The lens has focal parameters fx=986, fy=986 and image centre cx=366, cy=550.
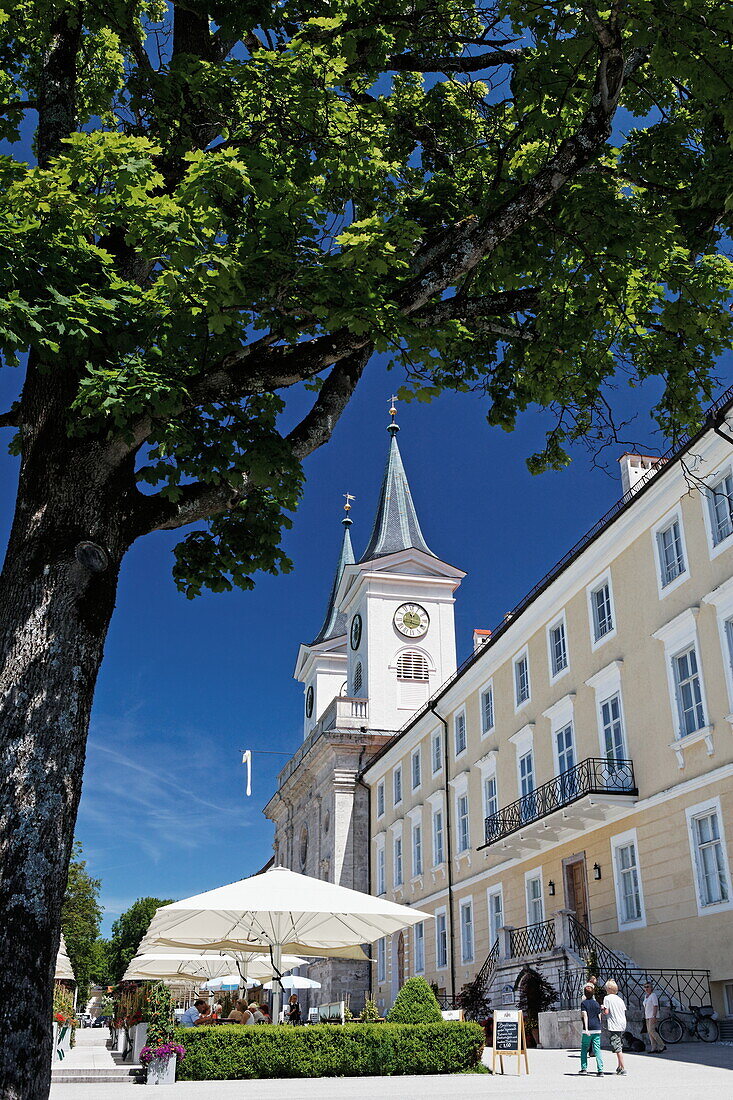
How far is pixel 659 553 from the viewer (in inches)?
824

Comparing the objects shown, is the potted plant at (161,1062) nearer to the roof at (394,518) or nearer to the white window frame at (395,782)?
the white window frame at (395,782)

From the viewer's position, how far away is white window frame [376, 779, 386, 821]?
4305 cm

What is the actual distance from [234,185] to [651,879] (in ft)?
55.2

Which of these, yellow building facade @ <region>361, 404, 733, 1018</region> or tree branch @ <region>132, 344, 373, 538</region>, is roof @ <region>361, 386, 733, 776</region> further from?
tree branch @ <region>132, 344, 373, 538</region>

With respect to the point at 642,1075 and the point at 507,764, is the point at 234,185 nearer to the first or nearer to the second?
the point at 642,1075

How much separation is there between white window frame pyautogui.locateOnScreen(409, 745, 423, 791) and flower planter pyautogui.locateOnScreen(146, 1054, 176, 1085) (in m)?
22.7

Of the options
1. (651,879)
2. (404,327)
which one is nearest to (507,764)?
(651,879)

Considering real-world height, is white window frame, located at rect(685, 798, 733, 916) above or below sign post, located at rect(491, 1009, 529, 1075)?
above

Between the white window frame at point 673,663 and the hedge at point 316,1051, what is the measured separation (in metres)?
6.81

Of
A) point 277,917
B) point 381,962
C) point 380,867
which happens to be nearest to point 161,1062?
point 277,917

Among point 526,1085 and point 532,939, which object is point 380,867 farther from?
point 526,1085

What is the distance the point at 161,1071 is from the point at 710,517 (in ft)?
44.9

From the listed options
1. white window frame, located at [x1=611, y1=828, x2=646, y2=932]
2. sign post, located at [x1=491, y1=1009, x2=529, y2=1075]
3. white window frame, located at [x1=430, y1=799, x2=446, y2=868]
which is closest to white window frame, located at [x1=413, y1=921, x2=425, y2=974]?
white window frame, located at [x1=430, y1=799, x2=446, y2=868]

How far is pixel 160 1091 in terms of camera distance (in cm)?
1384
